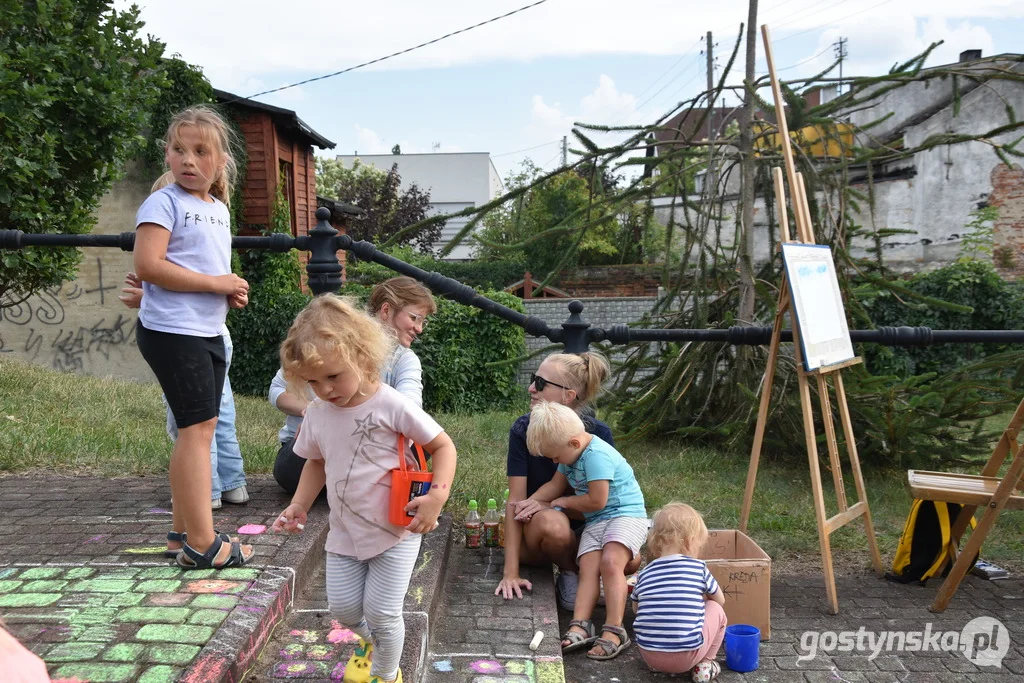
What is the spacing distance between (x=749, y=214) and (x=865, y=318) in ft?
3.80

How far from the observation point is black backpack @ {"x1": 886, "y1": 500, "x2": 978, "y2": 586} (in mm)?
4293

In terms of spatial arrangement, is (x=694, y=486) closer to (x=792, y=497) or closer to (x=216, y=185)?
(x=792, y=497)

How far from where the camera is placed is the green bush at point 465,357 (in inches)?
528

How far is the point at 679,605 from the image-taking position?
3.18m

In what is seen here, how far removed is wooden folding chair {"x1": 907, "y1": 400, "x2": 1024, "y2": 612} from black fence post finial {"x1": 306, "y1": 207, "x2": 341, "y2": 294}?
3.05 metres

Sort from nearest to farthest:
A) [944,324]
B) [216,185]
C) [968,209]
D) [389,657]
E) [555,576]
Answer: [389,657] → [216,185] → [555,576] → [944,324] → [968,209]

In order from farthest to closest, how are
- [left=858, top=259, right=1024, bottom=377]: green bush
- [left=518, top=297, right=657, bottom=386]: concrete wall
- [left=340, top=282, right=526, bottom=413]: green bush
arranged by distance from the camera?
1. [left=518, top=297, right=657, bottom=386]: concrete wall
2. [left=858, top=259, right=1024, bottom=377]: green bush
3. [left=340, top=282, right=526, bottom=413]: green bush

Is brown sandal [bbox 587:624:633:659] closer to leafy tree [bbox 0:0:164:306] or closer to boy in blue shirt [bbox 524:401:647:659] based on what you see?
boy in blue shirt [bbox 524:401:647:659]

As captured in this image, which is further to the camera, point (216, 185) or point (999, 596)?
point (999, 596)

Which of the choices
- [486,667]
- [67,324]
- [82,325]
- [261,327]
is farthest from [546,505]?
[67,324]

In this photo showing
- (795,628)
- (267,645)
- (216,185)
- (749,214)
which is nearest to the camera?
(267,645)

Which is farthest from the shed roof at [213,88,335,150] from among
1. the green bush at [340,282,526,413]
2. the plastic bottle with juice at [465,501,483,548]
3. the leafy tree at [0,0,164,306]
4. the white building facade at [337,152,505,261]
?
the white building facade at [337,152,505,261]

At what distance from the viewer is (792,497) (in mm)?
6105

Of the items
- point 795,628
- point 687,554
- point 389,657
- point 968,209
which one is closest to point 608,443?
point 687,554
